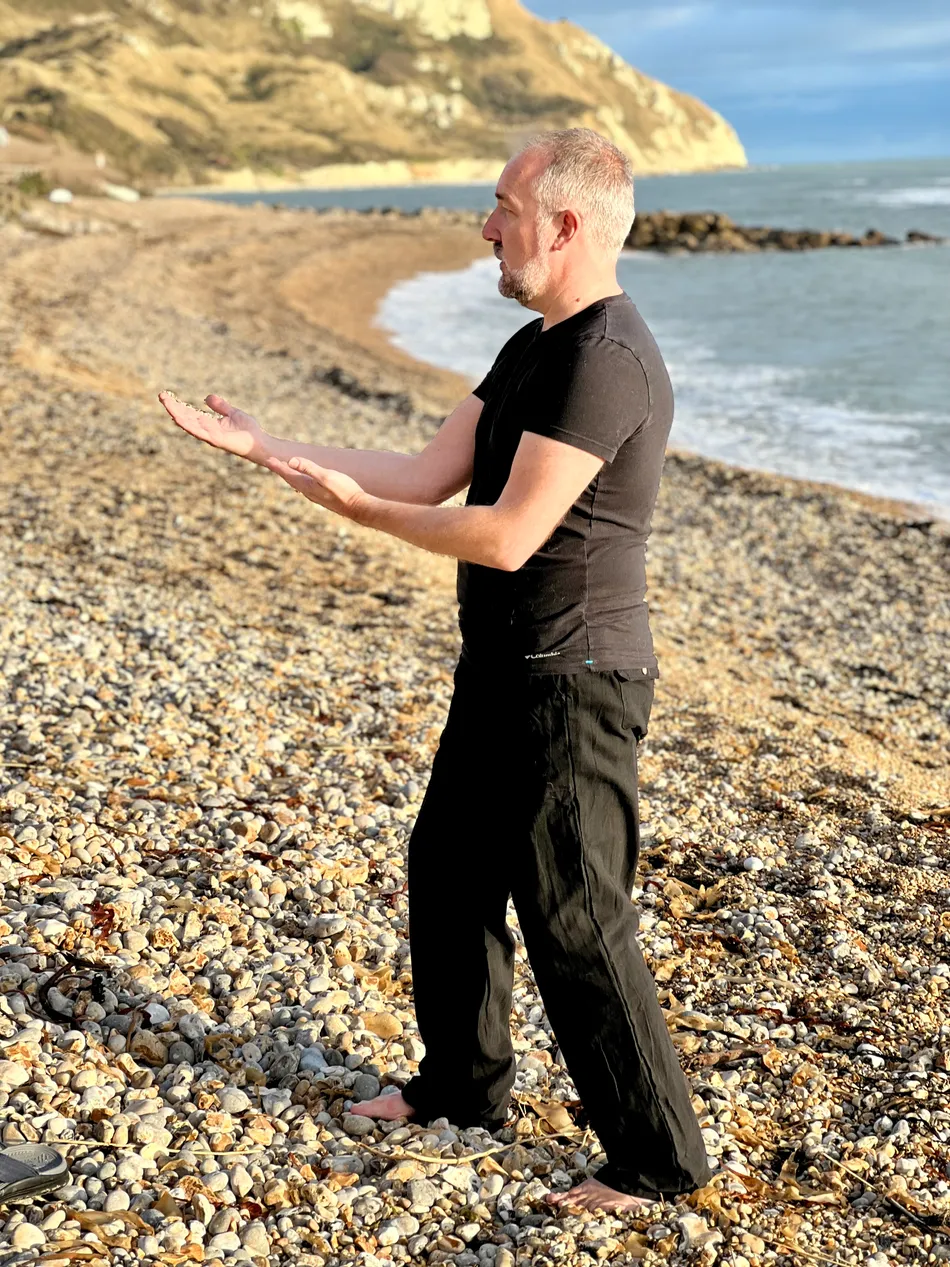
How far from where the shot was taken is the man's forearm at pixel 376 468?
320 centimetres

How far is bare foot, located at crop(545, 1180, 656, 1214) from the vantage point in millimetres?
3057

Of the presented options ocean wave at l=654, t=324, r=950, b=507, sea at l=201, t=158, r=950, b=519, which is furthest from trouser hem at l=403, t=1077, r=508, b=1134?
ocean wave at l=654, t=324, r=950, b=507

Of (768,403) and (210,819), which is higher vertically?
(768,403)

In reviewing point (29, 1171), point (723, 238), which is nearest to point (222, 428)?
point (29, 1171)

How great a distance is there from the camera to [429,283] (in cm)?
4144

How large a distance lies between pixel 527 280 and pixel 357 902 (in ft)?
8.65

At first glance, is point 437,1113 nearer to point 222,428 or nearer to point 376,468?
point 376,468

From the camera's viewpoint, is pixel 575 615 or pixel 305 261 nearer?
pixel 575 615

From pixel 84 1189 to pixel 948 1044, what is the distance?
102 inches

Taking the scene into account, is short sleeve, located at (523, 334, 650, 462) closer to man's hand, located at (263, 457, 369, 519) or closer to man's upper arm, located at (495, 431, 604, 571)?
man's upper arm, located at (495, 431, 604, 571)

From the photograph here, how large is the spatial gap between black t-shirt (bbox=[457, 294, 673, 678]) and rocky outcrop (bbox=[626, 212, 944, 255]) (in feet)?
209

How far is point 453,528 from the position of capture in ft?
8.65

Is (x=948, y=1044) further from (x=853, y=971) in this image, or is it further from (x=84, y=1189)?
(x=84, y=1189)

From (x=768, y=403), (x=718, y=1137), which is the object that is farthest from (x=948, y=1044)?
(x=768, y=403)
